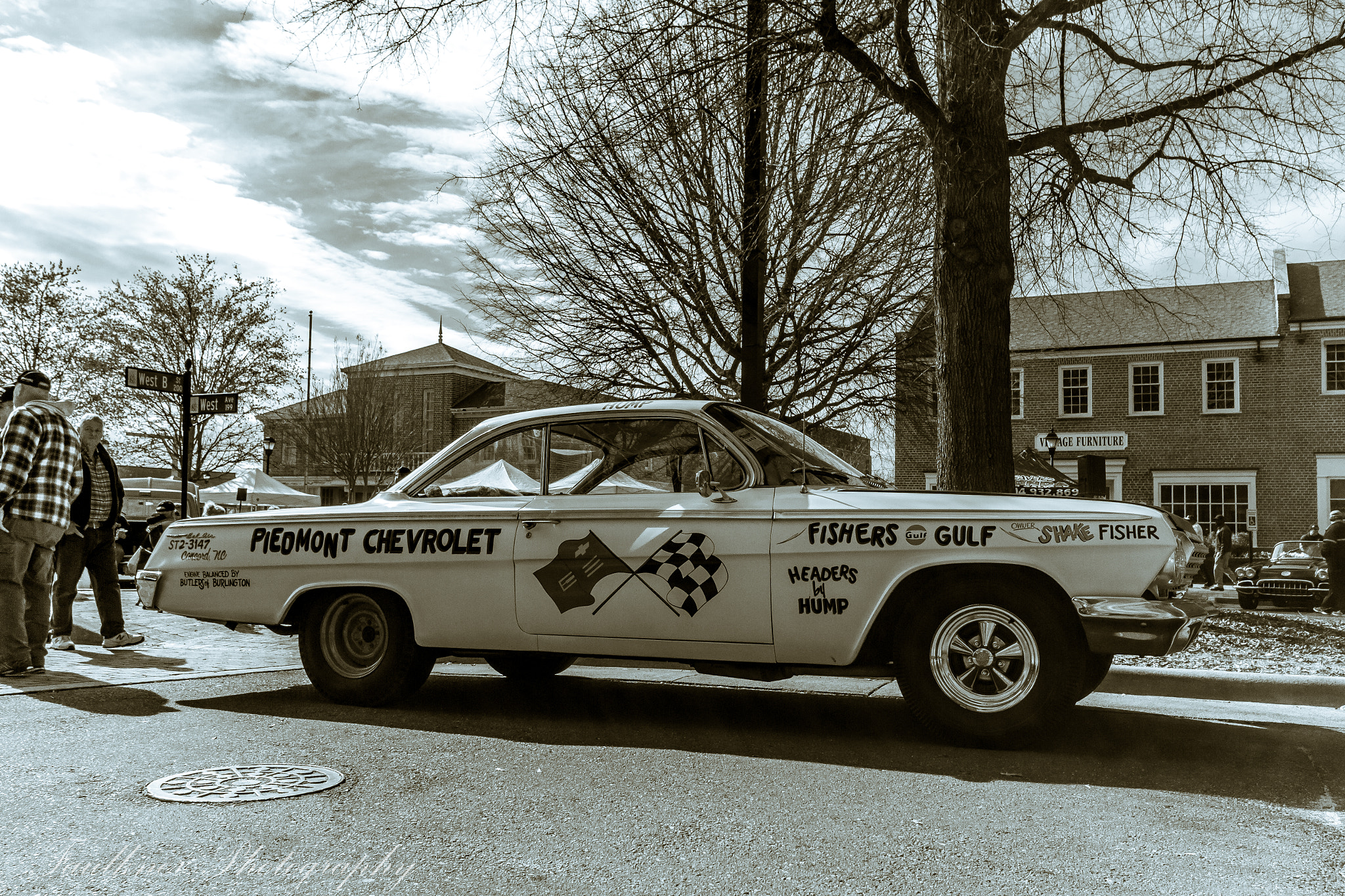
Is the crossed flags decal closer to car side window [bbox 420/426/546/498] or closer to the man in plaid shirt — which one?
car side window [bbox 420/426/546/498]

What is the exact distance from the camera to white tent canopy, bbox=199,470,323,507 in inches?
1059

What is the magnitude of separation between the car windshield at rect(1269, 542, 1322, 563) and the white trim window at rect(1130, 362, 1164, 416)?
18007mm

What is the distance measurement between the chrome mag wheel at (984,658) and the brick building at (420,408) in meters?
34.5

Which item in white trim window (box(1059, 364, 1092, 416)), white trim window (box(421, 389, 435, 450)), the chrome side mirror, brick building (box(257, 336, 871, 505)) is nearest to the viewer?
the chrome side mirror

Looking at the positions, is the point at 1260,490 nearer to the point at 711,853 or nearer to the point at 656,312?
the point at 656,312

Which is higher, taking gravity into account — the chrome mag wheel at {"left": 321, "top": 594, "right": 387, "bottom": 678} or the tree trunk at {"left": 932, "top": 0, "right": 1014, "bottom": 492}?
the tree trunk at {"left": 932, "top": 0, "right": 1014, "bottom": 492}

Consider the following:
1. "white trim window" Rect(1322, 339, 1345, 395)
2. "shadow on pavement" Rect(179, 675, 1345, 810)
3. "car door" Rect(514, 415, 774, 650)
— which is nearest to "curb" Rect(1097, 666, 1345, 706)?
"shadow on pavement" Rect(179, 675, 1345, 810)

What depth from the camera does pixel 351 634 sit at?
5.86 m

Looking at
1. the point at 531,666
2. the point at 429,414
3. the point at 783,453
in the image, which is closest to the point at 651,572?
the point at 783,453

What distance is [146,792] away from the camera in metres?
3.81

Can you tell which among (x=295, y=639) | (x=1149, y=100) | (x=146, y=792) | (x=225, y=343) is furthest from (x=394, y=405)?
(x=146, y=792)

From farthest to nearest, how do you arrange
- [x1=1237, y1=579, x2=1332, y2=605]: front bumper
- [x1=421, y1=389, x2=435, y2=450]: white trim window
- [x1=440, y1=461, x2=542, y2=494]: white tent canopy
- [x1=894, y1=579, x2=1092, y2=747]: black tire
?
[x1=421, y1=389, x2=435, y2=450]: white trim window < [x1=1237, y1=579, x2=1332, y2=605]: front bumper < [x1=440, y1=461, x2=542, y2=494]: white tent canopy < [x1=894, y1=579, x2=1092, y2=747]: black tire

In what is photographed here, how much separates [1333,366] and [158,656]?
33.0 m

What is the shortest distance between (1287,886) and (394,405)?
39323 mm
